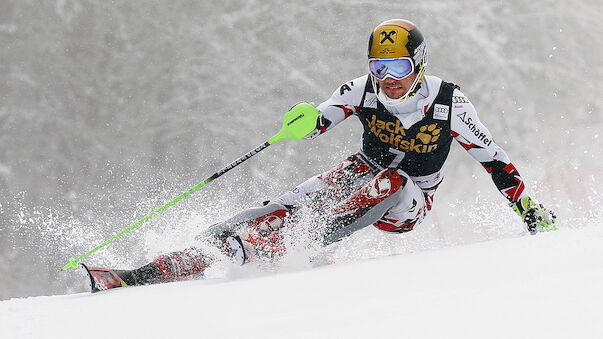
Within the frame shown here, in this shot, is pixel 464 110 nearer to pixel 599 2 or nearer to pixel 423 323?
pixel 423 323

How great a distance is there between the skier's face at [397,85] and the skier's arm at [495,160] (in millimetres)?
285

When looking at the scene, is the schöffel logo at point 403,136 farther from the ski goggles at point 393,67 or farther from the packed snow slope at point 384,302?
the packed snow slope at point 384,302

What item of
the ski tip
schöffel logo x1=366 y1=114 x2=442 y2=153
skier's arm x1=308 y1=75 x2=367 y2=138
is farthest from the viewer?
skier's arm x1=308 y1=75 x2=367 y2=138

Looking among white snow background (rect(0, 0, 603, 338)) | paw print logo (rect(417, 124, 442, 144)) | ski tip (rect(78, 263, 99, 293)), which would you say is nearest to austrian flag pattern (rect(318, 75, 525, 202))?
paw print logo (rect(417, 124, 442, 144))

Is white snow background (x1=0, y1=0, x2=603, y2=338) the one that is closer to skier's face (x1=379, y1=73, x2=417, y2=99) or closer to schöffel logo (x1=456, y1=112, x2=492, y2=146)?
schöffel logo (x1=456, y1=112, x2=492, y2=146)

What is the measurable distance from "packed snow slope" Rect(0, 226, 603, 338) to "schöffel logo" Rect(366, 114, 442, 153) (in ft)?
2.76

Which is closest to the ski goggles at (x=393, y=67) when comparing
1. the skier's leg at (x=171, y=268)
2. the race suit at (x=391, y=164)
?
the race suit at (x=391, y=164)

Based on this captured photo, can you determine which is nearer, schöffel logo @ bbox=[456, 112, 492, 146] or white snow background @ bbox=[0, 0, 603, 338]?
schöffel logo @ bbox=[456, 112, 492, 146]

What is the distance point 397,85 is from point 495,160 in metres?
0.71

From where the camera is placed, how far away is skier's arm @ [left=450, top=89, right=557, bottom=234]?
337 cm

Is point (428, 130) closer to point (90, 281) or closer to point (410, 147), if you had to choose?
point (410, 147)

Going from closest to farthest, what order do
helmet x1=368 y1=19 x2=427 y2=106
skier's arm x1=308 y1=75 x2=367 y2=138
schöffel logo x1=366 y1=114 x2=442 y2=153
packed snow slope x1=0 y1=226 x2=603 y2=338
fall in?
packed snow slope x1=0 y1=226 x2=603 y2=338 → helmet x1=368 y1=19 x2=427 y2=106 → schöffel logo x1=366 y1=114 x2=442 y2=153 → skier's arm x1=308 y1=75 x2=367 y2=138

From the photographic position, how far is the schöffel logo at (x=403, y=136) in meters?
3.47

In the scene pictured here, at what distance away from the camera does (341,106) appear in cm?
365
